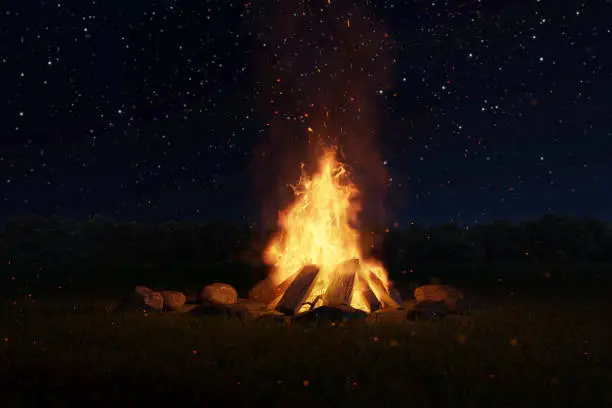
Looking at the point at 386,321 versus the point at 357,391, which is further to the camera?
the point at 386,321

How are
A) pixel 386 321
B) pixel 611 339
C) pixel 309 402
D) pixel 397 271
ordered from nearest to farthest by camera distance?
pixel 309 402
pixel 611 339
pixel 386 321
pixel 397 271

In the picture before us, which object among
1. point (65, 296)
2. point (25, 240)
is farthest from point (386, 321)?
point (25, 240)

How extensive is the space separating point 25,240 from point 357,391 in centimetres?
3561

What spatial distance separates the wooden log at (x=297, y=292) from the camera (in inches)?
626

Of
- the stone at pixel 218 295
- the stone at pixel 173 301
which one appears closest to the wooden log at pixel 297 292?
the stone at pixel 218 295

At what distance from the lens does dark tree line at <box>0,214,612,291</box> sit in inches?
1414

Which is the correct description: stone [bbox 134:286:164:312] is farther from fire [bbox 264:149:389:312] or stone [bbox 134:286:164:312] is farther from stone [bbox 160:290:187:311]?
fire [bbox 264:149:389:312]

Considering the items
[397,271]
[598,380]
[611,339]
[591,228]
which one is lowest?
[598,380]

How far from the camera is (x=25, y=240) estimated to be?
Result: 1518 inches

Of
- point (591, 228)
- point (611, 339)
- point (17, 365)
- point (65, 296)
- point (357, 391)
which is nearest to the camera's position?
point (357, 391)

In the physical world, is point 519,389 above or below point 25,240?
below

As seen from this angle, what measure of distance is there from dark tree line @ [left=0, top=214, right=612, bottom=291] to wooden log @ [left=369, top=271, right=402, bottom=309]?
50.4 ft

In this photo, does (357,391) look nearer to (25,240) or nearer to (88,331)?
(88,331)

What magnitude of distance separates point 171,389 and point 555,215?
3470 cm
